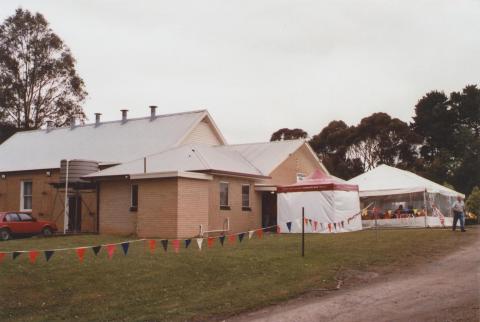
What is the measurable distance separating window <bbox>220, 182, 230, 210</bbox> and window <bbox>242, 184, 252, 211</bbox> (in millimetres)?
1534

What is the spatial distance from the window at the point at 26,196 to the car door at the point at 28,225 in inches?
245

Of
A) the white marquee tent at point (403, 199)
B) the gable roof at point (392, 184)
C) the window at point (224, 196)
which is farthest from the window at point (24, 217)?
the gable roof at point (392, 184)

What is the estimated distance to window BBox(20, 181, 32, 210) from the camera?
110ft

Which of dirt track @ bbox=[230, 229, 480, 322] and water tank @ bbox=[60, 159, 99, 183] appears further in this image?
water tank @ bbox=[60, 159, 99, 183]

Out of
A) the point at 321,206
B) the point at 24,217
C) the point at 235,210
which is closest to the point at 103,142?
the point at 24,217

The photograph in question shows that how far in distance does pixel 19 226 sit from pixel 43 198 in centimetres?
618

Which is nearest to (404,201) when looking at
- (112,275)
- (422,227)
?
(422,227)

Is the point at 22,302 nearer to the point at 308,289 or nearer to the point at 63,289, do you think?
the point at 63,289

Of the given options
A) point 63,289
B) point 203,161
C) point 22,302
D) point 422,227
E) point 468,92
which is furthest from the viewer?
point 468,92

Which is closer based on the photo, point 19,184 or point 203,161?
point 203,161

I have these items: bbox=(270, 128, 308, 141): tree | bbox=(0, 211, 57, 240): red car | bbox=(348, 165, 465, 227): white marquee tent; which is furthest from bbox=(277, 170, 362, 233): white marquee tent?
bbox=(270, 128, 308, 141): tree

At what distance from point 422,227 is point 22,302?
22.7m

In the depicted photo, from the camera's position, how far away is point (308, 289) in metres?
12.9

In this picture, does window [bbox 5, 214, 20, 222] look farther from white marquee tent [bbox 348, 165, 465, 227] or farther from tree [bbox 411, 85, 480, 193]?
tree [bbox 411, 85, 480, 193]
